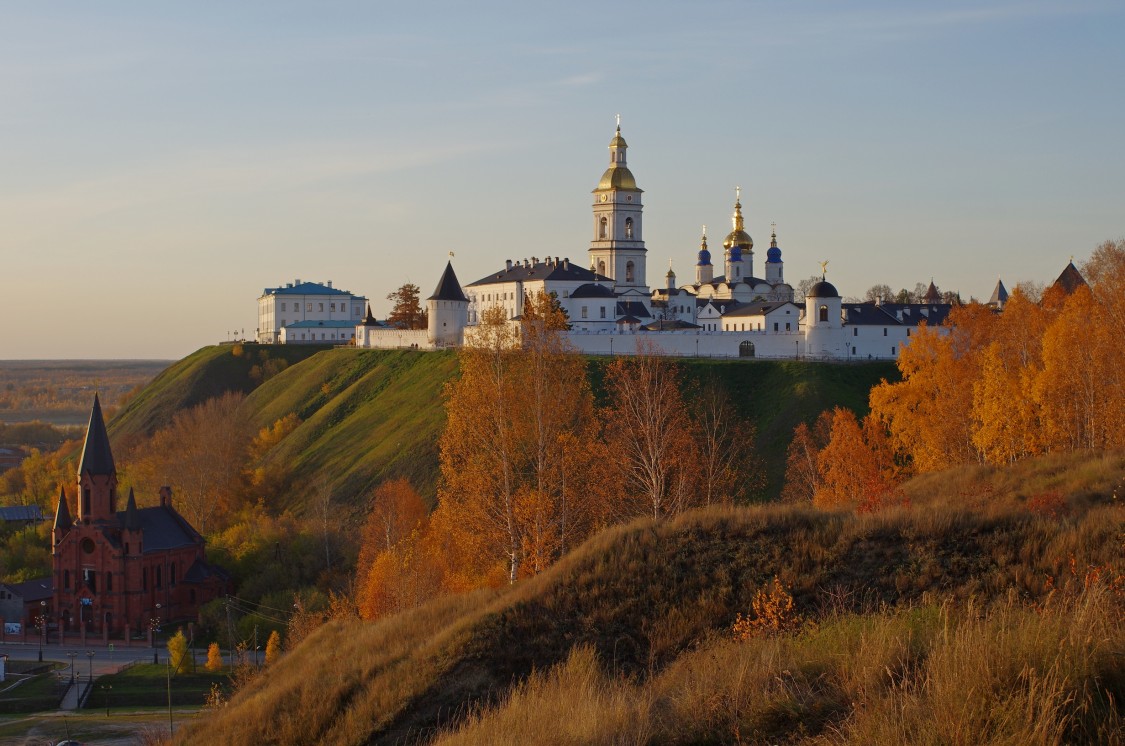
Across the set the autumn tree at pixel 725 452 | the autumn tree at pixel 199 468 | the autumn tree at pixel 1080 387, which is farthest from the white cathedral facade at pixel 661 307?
the autumn tree at pixel 1080 387

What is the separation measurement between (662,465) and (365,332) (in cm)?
6443

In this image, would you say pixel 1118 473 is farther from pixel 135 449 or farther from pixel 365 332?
pixel 365 332

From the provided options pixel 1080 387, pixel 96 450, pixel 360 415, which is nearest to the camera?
pixel 1080 387

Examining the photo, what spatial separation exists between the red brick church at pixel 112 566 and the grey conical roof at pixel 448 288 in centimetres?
3481

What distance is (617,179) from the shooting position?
90500 millimetres

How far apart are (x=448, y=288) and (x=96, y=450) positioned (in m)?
36.3

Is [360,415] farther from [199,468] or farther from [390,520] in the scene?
[390,520]

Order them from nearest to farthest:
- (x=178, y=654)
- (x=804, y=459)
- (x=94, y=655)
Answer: (x=178, y=654), (x=94, y=655), (x=804, y=459)

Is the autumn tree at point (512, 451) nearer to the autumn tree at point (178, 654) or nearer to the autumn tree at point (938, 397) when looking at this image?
the autumn tree at point (938, 397)

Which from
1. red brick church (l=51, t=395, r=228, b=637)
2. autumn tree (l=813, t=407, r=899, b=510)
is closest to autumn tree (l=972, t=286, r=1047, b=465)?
autumn tree (l=813, t=407, r=899, b=510)

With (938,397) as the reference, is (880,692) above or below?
below

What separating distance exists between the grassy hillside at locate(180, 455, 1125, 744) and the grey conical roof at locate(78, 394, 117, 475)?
31.0 meters

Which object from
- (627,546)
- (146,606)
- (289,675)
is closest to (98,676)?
(146,606)

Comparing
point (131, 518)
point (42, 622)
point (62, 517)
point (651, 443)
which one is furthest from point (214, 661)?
point (651, 443)
